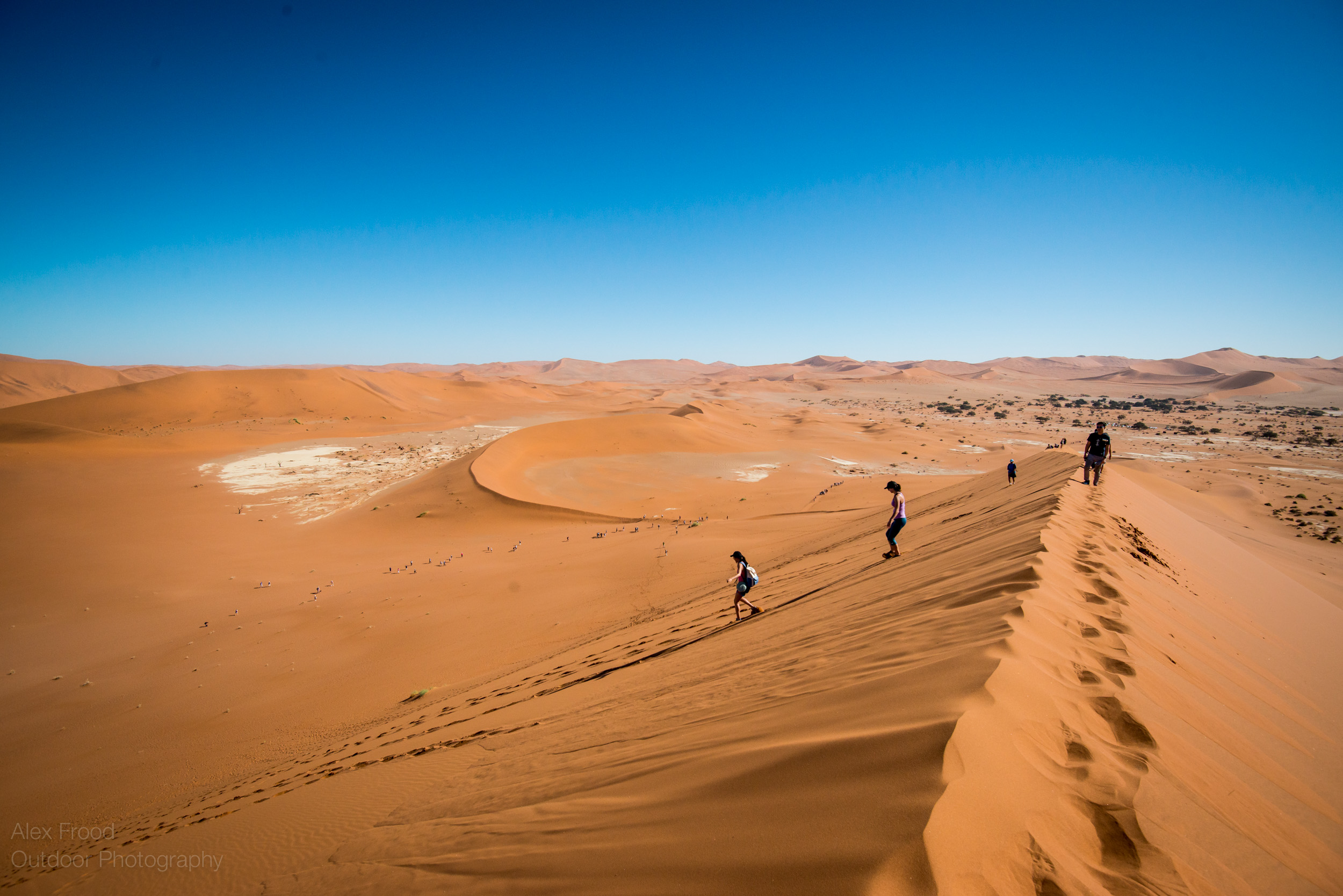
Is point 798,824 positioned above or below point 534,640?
above

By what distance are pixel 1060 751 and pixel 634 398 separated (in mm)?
68839

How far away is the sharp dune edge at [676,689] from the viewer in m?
2.03

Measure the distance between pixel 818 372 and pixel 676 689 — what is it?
148 meters

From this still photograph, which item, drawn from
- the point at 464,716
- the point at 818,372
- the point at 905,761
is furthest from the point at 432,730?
the point at 818,372

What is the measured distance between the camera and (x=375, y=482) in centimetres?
2073

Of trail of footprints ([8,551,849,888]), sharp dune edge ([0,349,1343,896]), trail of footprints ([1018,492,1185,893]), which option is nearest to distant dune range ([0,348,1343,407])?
sharp dune edge ([0,349,1343,896])

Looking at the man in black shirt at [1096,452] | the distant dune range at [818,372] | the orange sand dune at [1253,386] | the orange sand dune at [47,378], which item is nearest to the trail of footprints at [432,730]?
the man in black shirt at [1096,452]

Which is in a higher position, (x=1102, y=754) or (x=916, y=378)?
(x=916, y=378)

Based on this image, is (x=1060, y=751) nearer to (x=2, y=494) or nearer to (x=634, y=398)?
(x=2, y=494)

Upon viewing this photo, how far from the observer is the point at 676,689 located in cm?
433

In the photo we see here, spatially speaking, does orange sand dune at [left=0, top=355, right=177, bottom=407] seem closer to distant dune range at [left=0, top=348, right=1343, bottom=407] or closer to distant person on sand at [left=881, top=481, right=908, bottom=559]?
distant dune range at [left=0, top=348, right=1343, bottom=407]

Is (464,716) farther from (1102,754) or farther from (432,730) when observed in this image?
(1102,754)

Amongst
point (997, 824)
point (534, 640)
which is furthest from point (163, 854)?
point (997, 824)

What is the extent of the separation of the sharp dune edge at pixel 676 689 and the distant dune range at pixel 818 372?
39.2m
